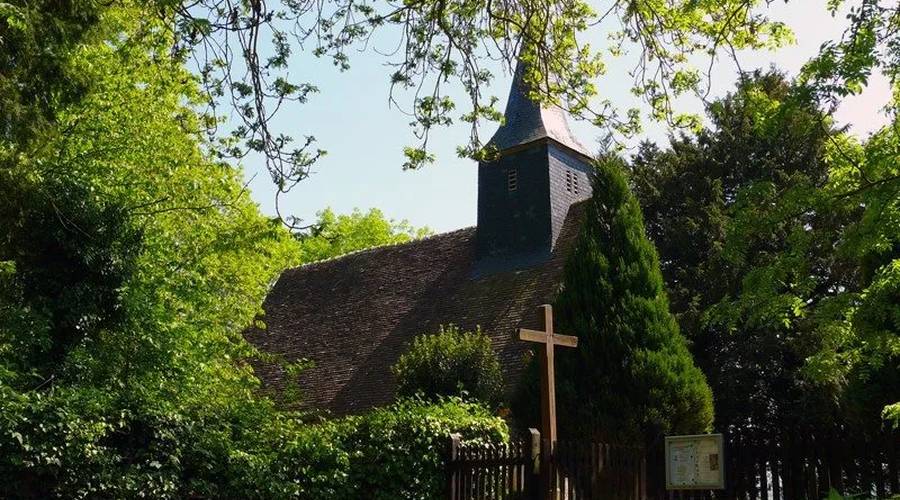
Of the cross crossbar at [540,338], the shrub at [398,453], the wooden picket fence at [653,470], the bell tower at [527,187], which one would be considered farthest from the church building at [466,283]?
the wooden picket fence at [653,470]

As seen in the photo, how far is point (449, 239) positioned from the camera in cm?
2353

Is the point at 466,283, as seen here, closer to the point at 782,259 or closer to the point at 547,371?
the point at 547,371

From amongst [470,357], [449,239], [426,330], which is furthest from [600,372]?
[449,239]

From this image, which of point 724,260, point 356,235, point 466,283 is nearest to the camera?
point 724,260

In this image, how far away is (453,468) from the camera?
34.4 ft

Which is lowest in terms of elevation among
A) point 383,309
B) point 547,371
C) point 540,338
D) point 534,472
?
point 534,472

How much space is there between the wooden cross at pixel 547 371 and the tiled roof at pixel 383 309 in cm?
597

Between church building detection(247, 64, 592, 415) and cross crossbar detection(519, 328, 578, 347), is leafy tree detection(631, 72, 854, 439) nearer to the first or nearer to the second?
church building detection(247, 64, 592, 415)

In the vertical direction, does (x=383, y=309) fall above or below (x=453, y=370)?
above

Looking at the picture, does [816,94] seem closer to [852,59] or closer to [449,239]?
[852,59]

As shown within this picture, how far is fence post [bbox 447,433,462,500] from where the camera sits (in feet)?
34.1

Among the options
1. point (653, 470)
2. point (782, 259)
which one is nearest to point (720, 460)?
point (782, 259)

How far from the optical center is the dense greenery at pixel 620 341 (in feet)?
45.9

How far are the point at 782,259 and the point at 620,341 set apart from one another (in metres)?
6.22
